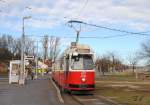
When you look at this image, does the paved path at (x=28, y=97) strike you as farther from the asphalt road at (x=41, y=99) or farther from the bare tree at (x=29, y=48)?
the bare tree at (x=29, y=48)

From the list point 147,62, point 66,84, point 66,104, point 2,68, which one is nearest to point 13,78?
point 66,84

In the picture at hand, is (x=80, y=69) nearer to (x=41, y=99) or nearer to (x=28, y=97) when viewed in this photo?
(x=28, y=97)

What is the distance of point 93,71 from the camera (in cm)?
3322

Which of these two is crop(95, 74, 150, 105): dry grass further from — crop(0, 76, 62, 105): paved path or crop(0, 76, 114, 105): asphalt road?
crop(0, 76, 62, 105): paved path

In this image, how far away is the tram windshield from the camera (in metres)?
33.3

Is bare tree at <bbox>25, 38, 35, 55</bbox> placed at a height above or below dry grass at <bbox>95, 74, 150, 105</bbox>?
above

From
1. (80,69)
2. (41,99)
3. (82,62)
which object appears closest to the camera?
(41,99)

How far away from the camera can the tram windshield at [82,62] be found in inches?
1311

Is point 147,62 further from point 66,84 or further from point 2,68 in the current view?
point 66,84

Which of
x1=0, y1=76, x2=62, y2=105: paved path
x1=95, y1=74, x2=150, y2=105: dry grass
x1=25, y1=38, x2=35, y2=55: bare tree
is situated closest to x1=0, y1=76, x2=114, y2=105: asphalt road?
x1=0, y1=76, x2=62, y2=105: paved path

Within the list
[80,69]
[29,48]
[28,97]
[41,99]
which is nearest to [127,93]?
[80,69]

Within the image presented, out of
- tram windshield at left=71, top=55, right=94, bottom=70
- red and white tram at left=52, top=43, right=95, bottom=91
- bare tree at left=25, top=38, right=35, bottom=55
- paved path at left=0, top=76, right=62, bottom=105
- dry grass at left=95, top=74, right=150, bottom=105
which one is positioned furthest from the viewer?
bare tree at left=25, top=38, right=35, bottom=55

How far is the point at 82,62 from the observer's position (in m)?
33.4

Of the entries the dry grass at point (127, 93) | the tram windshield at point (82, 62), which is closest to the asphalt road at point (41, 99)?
the dry grass at point (127, 93)
